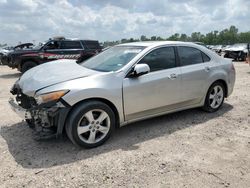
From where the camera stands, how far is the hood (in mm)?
4034

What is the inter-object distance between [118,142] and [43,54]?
30.9 ft

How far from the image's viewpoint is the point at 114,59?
15.8ft

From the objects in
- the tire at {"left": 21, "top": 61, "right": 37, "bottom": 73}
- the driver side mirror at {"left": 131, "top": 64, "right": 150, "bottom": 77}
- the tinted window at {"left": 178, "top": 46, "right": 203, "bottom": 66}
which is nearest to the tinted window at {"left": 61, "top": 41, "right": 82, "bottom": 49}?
the tire at {"left": 21, "top": 61, "right": 37, "bottom": 73}

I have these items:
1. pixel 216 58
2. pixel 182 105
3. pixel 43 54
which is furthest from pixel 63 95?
pixel 43 54

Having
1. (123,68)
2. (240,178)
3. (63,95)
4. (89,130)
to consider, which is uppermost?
(123,68)

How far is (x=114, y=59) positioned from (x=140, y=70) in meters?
0.71

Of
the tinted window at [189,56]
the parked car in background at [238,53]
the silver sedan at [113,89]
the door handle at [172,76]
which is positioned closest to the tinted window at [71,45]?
the silver sedan at [113,89]

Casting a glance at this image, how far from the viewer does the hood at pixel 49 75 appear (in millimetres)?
4034

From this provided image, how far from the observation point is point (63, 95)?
380cm

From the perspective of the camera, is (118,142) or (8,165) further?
(118,142)

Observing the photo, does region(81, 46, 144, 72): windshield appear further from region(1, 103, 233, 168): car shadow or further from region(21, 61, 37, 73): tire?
region(21, 61, 37, 73): tire

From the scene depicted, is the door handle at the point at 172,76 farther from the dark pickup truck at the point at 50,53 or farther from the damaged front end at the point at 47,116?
the dark pickup truck at the point at 50,53

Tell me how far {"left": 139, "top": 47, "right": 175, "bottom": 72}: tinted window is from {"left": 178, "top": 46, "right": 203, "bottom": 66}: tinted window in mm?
226

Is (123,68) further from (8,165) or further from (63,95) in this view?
(8,165)
